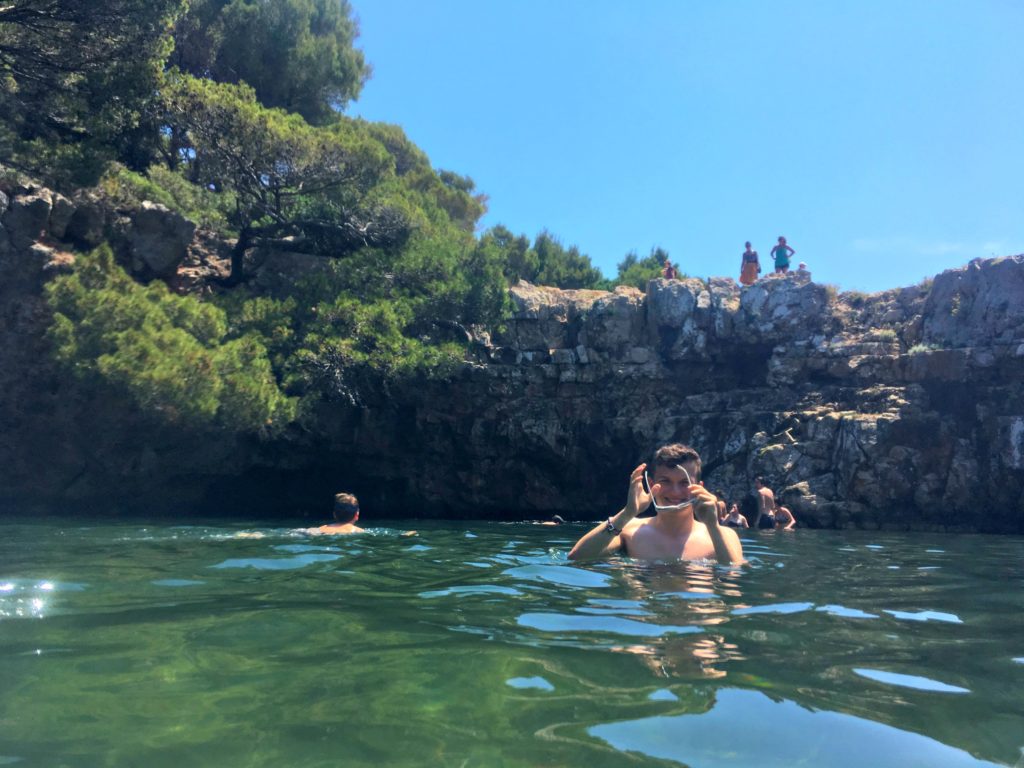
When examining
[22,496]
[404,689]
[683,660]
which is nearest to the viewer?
[404,689]

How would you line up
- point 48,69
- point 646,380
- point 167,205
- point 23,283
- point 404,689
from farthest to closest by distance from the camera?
point 646,380 < point 167,205 < point 23,283 < point 48,69 < point 404,689

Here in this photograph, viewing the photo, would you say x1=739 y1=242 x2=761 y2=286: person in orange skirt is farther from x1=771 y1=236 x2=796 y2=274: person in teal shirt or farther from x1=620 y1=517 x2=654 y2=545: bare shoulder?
x1=620 y1=517 x2=654 y2=545: bare shoulder

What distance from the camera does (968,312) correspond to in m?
17.0

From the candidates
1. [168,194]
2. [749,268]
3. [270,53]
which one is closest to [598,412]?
[749,268]

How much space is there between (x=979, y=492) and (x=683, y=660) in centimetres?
1663

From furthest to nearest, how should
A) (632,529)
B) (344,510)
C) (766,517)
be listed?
(766,517) → (344,510) → (632,529)

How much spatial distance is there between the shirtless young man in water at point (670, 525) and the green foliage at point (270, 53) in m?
24.1

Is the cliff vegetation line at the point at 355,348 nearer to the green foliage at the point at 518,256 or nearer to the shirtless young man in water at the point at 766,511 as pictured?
the shirtless young man in water at the point at 766,511

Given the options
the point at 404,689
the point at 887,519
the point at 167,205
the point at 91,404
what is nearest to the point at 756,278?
the point at 887,519

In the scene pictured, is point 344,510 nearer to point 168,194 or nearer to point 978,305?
point 168,194

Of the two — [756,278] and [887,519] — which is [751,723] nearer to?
[887,519]

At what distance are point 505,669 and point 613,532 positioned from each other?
275 cm

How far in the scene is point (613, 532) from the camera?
17.5ft

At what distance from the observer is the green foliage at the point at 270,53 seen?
2431cm
